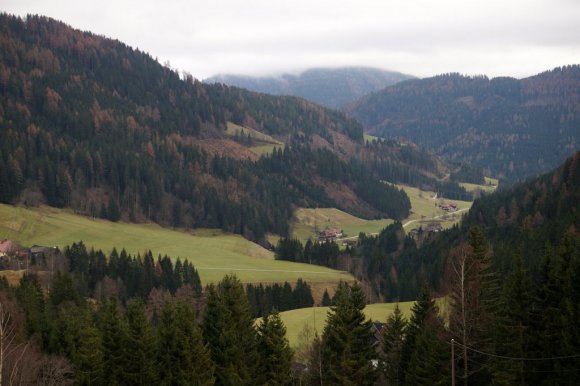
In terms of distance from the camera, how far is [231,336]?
4703 cm

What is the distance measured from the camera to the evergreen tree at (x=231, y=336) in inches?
1839

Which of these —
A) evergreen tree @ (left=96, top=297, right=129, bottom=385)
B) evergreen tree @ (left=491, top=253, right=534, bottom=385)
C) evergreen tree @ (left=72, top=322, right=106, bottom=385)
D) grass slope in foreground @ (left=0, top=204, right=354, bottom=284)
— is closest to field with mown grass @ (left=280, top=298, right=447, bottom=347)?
evergreen tree @ (left=96, top=297, right=129, bottom=385)

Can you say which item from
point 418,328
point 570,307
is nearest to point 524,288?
point 570,307

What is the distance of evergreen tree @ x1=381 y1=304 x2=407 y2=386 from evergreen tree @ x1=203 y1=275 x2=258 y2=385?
11.7 meters

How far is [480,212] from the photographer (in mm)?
187125

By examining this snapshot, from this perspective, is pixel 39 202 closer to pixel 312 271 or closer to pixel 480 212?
pixel 312 271

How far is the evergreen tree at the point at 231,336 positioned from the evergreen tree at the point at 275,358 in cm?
104

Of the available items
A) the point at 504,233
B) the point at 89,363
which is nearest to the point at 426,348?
the point at 89,363

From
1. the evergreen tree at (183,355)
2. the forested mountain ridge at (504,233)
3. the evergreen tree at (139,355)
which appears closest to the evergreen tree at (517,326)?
the evergreen tree at (183,355)

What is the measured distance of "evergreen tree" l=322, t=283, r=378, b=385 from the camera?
45.9 meters

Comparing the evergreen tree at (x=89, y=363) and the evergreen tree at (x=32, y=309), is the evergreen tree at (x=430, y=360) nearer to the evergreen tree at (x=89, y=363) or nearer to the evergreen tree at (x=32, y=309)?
the evergreen tree at (x=89, y=363)

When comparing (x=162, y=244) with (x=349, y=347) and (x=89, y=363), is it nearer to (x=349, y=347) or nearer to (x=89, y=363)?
(x=89, y=363)

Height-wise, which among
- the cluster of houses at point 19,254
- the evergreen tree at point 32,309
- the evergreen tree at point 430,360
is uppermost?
the evergreen tree at point 430,360

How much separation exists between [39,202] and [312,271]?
309 feet
